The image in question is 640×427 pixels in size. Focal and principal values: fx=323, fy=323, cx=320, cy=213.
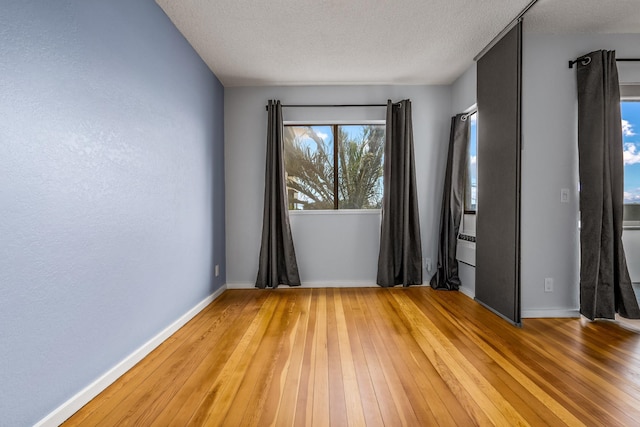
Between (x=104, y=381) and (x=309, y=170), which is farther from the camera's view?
(x=309, y=170)

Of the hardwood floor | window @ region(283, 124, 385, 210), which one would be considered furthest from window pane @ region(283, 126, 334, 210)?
the hardwood floor

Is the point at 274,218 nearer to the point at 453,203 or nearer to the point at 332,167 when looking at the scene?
the point at 332,167

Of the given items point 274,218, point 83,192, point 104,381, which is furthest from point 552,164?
point 104,381

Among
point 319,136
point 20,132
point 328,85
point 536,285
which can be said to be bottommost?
point 536,285

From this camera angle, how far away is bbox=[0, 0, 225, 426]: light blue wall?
131cm

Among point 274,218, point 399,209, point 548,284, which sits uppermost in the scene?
point 399,209

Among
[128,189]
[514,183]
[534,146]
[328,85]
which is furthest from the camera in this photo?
[328,85]

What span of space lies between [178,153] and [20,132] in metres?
1.46

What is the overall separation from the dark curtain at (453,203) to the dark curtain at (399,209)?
278 mm

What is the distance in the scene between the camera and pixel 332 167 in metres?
4.21

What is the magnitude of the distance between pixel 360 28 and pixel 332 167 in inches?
69.3

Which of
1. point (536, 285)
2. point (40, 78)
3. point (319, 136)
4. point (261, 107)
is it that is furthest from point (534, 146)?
point (40, 78)

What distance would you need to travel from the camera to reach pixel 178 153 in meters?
2.77

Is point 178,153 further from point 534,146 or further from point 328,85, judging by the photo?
point 534,146
